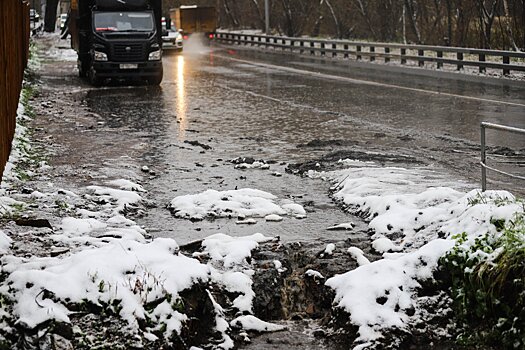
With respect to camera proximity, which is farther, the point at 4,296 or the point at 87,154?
the point at 87,154

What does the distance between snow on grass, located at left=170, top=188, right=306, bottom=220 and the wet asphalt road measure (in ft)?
0.61

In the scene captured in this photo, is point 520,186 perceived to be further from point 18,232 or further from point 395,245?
point 18,232

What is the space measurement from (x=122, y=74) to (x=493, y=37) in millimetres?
16823

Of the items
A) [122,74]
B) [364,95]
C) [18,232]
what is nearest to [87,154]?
[18,232]

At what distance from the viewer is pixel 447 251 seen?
676cm

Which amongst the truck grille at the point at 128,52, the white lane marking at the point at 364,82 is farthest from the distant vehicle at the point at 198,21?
the truck grille at the point at 128,52

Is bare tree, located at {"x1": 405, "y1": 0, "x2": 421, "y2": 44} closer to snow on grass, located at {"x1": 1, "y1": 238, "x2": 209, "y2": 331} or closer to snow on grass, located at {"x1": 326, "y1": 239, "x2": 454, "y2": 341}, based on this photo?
snow on grass, located at {"x1": 326, "y1": 239, "x2": 454, "y2": 341}

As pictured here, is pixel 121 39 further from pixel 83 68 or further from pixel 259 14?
pixel 259 14

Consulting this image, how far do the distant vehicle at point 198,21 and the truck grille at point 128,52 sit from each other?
40.5m

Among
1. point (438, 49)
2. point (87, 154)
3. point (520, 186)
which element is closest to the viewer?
point (520, 186)

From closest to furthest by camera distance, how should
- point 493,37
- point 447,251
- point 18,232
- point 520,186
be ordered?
1. point 447,251
2. point 18,232
3. point 520,186
4. point 493,37

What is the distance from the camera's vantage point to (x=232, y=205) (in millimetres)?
9625

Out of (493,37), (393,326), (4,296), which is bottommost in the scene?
(393,326)

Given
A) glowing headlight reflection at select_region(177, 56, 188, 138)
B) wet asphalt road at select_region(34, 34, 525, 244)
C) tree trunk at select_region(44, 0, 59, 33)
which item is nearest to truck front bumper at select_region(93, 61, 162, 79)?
wet asphalt road at select_region(34, 34, 525, 244)
